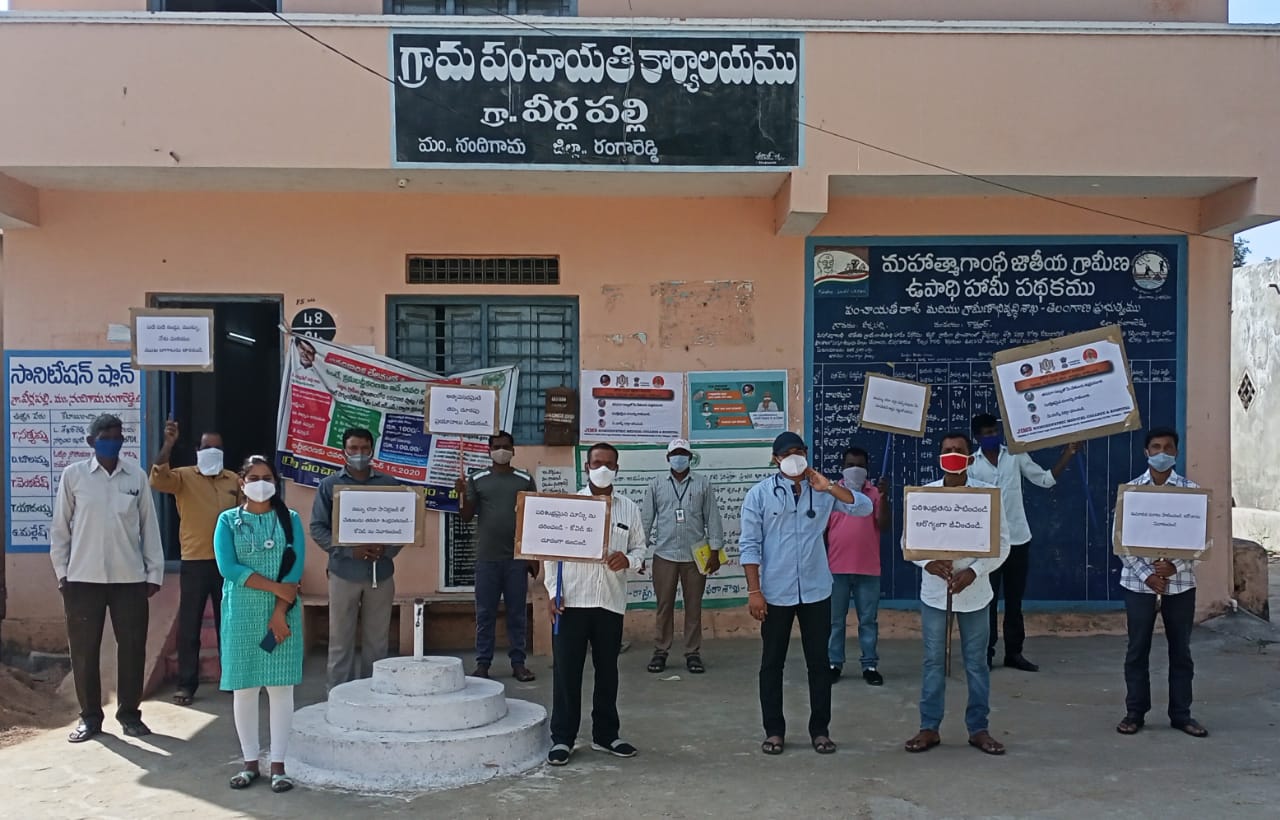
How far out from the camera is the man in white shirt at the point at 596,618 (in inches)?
244

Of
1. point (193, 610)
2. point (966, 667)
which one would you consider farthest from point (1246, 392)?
point (193, 610)

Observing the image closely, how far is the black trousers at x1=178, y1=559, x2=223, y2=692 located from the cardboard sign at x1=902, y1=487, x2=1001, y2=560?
4718 mm

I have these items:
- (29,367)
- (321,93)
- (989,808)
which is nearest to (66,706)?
(29,367)

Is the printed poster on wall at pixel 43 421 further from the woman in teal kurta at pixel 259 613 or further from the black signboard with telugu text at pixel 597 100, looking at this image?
the woman in teal kurta at pixel 259 613

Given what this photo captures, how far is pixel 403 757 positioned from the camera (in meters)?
5.83

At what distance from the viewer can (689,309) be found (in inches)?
374

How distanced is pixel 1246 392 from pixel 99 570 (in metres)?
18.5

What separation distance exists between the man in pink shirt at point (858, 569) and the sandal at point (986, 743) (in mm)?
1557

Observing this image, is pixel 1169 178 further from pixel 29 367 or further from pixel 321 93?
pixel 29 367

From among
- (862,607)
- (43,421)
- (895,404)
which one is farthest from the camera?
(43,421)

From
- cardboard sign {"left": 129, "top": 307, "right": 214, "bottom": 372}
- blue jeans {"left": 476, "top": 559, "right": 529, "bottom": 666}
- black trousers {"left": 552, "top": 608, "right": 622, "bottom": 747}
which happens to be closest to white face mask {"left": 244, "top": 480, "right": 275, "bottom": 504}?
black trousers {"left": 552, "top": 608, "right": 622, "bottom": 747}

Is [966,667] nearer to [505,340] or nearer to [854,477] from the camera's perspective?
[854,477]

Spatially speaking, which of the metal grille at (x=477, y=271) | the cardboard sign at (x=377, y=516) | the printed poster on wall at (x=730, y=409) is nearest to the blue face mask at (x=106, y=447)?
the cardboard sign at (x=377, y=516)

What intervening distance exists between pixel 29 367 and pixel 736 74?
241 inches
